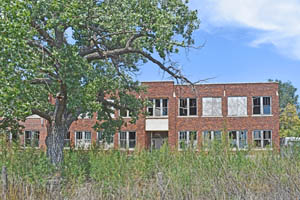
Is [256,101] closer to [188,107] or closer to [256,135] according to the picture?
[256,135]

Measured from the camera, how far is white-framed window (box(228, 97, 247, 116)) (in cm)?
3909

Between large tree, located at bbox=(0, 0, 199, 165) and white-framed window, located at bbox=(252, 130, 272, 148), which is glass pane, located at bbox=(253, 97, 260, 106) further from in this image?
large tree, located at bbox=(0, 0, 199, 165)

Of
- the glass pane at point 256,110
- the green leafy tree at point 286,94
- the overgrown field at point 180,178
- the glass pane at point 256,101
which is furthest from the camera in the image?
the green leafy tree at point 286,94

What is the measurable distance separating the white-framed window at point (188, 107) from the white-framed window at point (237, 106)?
366cm

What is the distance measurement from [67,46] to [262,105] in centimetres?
3047

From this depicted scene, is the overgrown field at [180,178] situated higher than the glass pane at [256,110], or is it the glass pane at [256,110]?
the glass pane at [256,110]

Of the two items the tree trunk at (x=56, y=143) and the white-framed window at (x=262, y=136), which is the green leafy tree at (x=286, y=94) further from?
the tree trunk at (x=56, y=143)

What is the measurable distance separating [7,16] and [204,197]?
288 inches

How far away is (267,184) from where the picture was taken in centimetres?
824

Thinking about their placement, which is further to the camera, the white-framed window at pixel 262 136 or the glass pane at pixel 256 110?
the glass pane at pixel 256 110

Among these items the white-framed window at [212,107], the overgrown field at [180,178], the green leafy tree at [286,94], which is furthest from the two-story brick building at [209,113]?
the green leafy tree at [286,94]

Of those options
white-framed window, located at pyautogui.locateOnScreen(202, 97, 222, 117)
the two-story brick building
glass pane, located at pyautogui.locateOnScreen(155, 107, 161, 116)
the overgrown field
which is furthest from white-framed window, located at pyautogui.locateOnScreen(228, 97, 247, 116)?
the overgrown field

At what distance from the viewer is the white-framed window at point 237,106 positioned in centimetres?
3909

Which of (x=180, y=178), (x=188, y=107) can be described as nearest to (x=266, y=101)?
(x=188, y=107)
